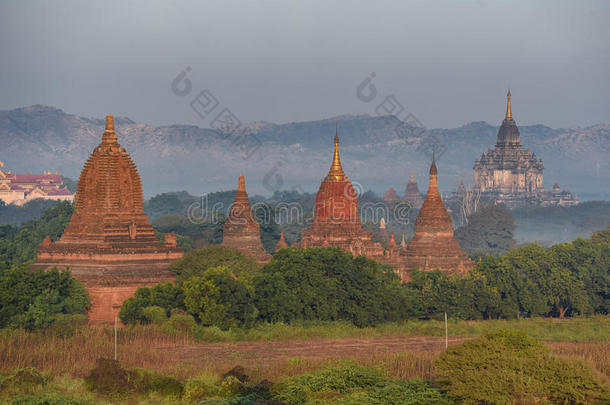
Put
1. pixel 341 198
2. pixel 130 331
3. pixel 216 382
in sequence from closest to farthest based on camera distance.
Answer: pixel 216 382, pixel 130 331, pixel 341 198

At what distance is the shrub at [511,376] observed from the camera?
121 feet

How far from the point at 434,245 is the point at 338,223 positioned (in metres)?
6.77

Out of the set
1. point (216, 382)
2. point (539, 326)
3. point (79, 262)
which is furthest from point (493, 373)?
point (79, 262)

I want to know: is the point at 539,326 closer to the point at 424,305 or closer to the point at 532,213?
the point at 424,305

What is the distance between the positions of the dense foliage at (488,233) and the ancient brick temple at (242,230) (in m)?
71.4

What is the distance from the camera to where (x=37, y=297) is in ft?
176

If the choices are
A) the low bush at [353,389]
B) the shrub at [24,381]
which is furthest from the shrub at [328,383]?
the shrub at [24,381]

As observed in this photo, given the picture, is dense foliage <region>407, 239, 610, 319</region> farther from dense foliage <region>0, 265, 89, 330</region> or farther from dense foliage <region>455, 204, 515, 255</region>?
dense foliage <region>455, 204, 515, 255</region>

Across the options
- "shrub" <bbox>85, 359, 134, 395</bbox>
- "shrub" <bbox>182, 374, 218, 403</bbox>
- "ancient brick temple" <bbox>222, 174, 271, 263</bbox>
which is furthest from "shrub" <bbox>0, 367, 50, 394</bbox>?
"ancient brick temple" <bbox>222, 174, 271, 263</bbox>

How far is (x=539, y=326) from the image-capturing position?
62875 mm

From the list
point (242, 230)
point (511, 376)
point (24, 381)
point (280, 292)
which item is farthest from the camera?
point (242, 230)

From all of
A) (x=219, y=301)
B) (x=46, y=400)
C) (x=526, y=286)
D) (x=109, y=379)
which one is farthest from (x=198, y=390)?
(x=526, y=286)

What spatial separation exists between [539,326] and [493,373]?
25.6 meters

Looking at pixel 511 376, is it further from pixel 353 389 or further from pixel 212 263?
pixel 212 263
